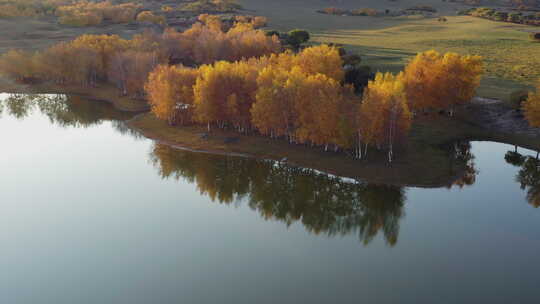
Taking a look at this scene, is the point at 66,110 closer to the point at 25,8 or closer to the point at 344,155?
the point at 344,155

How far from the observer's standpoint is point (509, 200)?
47.7 metres

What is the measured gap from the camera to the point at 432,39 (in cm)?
12756

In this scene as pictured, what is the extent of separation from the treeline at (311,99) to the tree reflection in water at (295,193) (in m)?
5.82

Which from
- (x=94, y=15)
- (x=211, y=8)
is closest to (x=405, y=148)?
(x=94, y=15)

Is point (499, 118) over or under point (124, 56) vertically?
under

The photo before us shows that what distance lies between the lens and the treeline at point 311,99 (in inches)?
2083

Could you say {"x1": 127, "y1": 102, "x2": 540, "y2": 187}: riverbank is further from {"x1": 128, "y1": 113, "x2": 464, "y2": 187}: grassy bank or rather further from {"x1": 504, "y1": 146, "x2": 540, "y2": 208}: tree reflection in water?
{"x1": 504, "y1": 146, "x2": 540, "y2": 208}: tree reflection in water

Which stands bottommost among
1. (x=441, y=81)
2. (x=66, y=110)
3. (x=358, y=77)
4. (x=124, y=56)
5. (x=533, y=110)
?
(x=66, y=110)

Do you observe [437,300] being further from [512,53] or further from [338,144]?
[512,53]

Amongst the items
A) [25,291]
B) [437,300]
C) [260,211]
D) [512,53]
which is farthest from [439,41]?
[25,291]

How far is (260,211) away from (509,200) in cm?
2606

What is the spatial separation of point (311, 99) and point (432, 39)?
86.3 meters

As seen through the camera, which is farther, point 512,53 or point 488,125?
point 512,53

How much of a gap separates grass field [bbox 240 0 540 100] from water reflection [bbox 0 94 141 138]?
2072 inches
